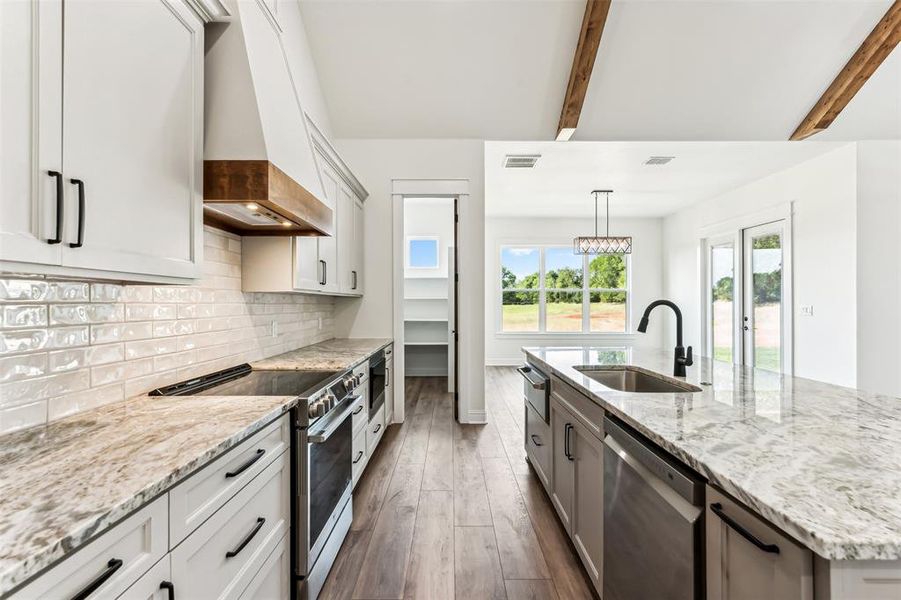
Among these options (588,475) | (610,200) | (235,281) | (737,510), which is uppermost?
(610,200)

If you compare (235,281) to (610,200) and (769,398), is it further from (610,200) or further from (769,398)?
(610,200)

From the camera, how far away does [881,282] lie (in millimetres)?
4039

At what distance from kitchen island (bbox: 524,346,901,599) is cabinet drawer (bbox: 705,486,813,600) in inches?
0.9

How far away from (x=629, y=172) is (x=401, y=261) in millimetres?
3282

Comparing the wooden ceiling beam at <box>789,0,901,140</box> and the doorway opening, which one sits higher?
the wooden ceiling beam at <box>789,0,901,140</box>

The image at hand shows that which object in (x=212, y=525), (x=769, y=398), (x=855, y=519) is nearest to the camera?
(x=855, y=519)

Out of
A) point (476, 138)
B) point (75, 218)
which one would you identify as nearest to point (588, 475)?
point (75, 218)

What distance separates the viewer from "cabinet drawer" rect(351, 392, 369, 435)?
7.82ft

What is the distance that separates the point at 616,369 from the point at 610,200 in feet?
16.6

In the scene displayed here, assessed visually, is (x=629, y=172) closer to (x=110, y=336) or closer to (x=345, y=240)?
(x=345, y=240)

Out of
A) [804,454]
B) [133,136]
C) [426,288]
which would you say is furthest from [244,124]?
[426,288]

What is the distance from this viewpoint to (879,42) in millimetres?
3279

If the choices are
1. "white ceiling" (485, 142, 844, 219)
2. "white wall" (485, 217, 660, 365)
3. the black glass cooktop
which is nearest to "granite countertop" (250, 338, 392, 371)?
the black glass cooktop

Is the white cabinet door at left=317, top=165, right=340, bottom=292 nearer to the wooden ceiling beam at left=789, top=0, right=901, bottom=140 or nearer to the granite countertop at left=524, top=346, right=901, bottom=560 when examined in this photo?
the granite countertop at left=524, top=346, right=901, bottom=560
